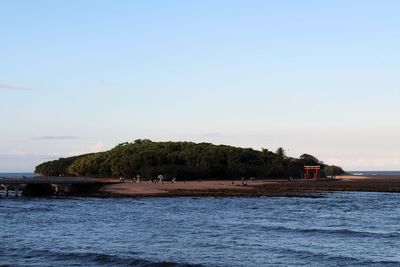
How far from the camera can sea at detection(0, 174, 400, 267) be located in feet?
99.5

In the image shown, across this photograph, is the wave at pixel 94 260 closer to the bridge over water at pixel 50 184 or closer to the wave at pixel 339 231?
the wave at pixel 339 231

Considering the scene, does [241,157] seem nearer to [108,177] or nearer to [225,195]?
[108,177]

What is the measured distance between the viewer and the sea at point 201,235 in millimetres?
30312

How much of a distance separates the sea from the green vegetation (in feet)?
219

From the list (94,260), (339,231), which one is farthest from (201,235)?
(339,231)

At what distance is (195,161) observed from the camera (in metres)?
142

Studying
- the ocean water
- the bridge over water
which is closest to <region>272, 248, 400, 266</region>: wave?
the ocean water

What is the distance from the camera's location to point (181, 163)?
142m

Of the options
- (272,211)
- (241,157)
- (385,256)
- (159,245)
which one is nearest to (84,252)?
(159,245)

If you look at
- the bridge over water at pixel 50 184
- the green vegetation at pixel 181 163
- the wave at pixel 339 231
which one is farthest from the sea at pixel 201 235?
the green vegetation at pixel 181 163

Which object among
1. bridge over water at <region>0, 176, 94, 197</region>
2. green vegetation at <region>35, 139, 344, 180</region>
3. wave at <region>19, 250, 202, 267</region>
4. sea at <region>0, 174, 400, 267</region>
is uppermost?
green vegetation at <region>35, 139, 344, 180</region>

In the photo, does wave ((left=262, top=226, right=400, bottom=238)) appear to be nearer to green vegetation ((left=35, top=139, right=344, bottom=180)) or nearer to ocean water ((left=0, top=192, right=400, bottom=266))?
ocean water ((left=0, top=192, right=400, bottom=266))

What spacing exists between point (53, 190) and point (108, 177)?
4432 centimetres

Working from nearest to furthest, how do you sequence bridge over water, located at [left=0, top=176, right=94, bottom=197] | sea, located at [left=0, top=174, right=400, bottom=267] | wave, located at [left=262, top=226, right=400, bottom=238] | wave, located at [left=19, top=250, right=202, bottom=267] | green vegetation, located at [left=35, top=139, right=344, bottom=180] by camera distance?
wave, located at [left=19, top=250, right=202, bottom=267]
sea, located at [left=0, top=174, right=400, bottom=267]
wave, located at [left=262, top=226, right=400, bottom=238]
bridge over water, located at [left=0, top=176, right=94, bottom=197]
green vegetation, located at [left=35, top=139, right=344, bottom=180]
